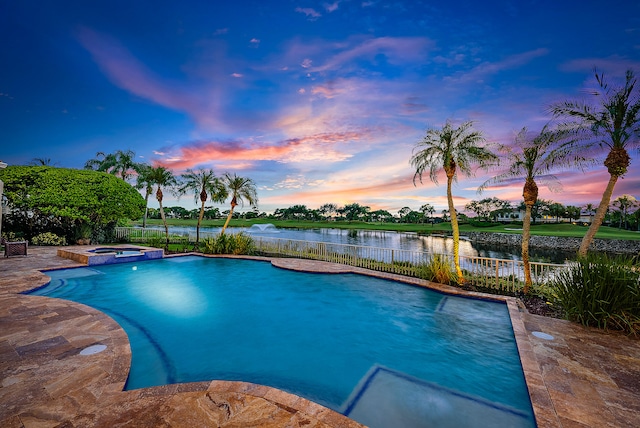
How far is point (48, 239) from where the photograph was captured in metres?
14.2

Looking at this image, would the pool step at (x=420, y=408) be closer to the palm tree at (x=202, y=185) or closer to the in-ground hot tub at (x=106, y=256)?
the in-ground hot tub at (x=106, y=256)

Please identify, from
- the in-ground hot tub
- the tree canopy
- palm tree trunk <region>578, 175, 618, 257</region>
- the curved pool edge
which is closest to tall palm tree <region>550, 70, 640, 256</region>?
palm tree trunk <region>578, 175, 618, 257</region>

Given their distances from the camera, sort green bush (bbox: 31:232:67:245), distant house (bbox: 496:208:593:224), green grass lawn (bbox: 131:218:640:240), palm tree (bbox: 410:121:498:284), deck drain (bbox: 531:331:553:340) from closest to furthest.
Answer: deck drain (bbox: 531:331:553:340)
palm tree (bbox: 410:121:498:284)
green bush (bbox: 31:232:67:245)
green grass lawn (bbox: 131:218:640:240)
distant house (bbox: 496:208:593:224)

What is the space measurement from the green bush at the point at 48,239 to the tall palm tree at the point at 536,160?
845 inches

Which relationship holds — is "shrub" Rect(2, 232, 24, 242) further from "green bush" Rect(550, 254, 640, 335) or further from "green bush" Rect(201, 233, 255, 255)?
"green bush" Rect(550, 254, 640, 335)

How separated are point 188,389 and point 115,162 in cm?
2741

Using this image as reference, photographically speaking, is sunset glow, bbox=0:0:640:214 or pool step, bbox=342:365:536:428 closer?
pool step, bbox=342:365:536:428

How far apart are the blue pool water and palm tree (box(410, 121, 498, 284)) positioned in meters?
2.98

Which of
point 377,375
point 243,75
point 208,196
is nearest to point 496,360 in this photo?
point 377,375

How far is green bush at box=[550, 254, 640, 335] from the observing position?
4.39m

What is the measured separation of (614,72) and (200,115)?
45.9 ft

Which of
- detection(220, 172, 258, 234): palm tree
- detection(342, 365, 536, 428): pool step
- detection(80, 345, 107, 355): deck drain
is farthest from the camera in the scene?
detection(220, 172, 258, 234): palm tree

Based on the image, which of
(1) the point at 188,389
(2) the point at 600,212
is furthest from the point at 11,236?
(2) the point at 600,212

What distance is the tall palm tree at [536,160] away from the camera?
6.92m
